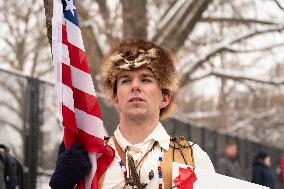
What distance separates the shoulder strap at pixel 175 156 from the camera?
3479 millimetres

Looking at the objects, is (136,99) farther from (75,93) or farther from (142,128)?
(75,93)

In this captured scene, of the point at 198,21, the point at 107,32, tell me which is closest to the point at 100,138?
the point at 107,32

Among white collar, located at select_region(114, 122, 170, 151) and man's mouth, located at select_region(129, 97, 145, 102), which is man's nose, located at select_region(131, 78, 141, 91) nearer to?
man's mouth, located at select_region(129, 97, 145, 102)

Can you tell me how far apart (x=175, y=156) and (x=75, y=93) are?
58 centimetres

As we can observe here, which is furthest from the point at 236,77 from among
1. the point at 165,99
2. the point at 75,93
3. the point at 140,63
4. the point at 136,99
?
the point at 75,93

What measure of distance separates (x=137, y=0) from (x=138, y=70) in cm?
1099

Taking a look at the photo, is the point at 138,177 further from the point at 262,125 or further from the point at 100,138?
the point at 262,125

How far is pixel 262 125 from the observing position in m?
47.4

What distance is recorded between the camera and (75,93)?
3404 mm

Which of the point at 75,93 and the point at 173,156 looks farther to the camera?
the point at 173,156

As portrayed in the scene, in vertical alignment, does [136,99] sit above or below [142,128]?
above

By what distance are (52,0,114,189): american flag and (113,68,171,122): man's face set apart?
0.15 m

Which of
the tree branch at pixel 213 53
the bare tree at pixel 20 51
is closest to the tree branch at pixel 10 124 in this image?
the bare tree at pixel 20 51

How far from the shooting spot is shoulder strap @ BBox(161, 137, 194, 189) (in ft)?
11.4
